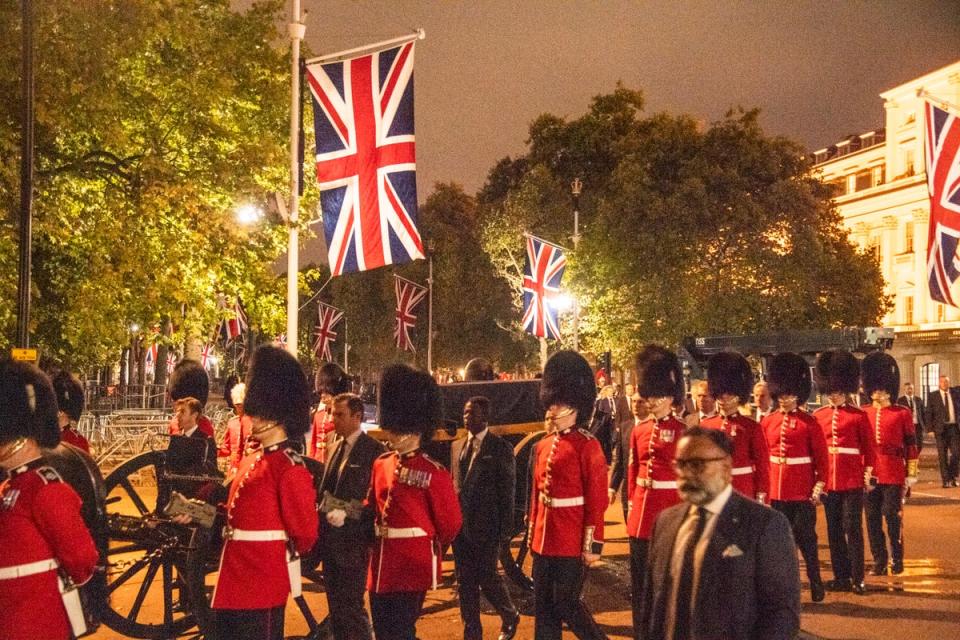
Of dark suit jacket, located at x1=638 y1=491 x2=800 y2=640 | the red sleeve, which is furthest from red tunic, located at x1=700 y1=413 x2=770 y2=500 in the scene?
the red sleeve

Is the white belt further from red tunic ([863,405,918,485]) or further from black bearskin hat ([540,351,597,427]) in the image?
red tunic ([863,405,918,485])

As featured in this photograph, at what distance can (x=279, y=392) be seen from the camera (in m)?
6.42

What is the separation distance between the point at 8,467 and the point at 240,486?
3.96ft

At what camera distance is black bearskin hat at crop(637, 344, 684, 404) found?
345 inches

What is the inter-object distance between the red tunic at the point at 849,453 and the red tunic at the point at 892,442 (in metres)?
0.42

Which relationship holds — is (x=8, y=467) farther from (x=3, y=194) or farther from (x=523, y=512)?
(x=3, y=194)

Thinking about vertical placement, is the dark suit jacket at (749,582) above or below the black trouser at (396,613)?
above

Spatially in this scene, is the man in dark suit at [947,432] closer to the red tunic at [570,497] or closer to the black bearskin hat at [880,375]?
the black bearskin hat at [880,375]

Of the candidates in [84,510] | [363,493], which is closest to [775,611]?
[363,493]

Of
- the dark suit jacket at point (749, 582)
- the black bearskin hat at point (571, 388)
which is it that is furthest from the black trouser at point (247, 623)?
the black bearskin hat at point (571, 388)

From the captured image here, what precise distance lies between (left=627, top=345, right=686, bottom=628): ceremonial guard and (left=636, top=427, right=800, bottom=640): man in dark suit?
356cm

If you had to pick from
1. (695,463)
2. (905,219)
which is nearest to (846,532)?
(695,463)

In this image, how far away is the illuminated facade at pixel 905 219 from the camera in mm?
61375

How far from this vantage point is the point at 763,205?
34406mm
